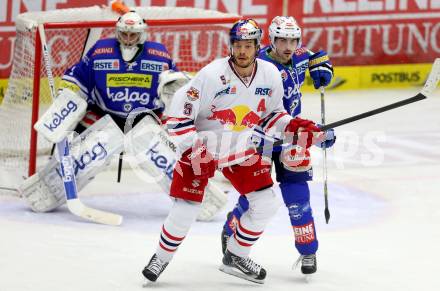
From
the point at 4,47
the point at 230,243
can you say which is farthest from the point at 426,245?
the point at 4,47

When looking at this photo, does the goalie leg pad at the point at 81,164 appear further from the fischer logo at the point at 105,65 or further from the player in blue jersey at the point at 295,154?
the player in blue jersey at the point at 295,154

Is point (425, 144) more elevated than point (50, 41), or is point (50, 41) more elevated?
point (50, 41)

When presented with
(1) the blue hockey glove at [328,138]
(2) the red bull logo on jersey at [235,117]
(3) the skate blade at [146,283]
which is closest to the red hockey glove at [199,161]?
(2) the red bull logo on jersey at [235,117]

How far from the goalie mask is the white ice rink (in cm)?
103

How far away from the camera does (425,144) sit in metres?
9.73

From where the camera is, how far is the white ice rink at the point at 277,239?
5.99m

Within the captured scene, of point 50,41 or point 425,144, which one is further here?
point 425,144

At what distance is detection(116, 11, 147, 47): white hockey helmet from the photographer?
288 inches

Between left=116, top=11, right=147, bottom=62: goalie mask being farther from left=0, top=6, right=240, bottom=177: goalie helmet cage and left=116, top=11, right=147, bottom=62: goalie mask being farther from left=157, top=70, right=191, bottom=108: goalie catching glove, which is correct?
left=0, top=6, right=240, bottom=177: goalie helmet cage

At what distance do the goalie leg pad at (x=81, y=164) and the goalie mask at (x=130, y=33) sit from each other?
434 mm

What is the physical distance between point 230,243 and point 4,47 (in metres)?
4.32

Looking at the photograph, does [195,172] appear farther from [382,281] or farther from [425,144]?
[425,144]

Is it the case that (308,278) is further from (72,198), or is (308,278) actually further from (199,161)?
(72,198)

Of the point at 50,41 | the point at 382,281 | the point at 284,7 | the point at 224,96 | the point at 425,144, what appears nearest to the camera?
the point at 224,96
